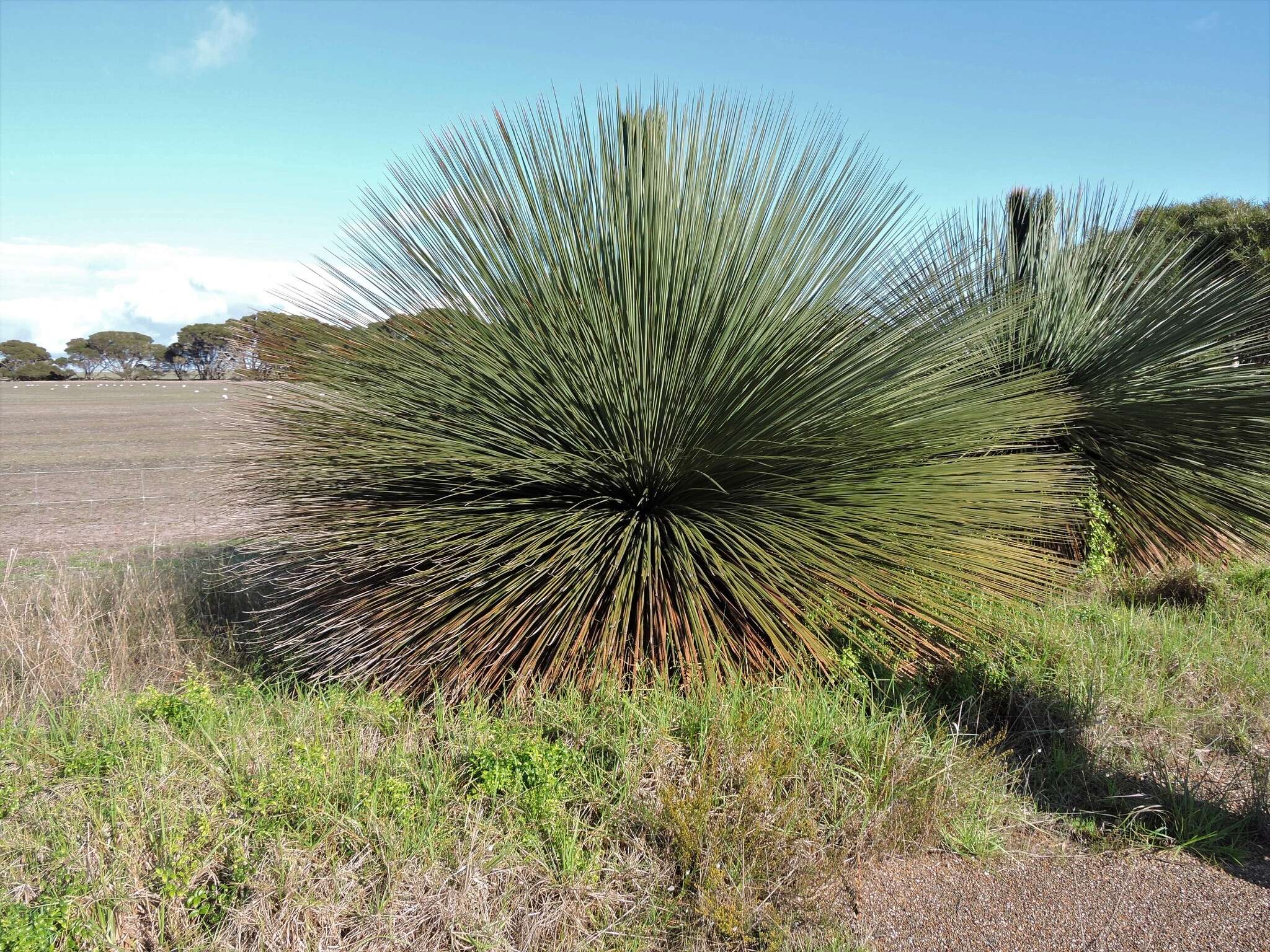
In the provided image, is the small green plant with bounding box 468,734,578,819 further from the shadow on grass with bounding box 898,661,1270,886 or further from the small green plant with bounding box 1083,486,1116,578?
the small green plant with bounding box 1083,486,1116,578

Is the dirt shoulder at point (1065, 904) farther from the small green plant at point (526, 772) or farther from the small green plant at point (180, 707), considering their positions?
the small green plant at point (180, 707)

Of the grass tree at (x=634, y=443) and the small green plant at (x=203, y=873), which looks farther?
the grass tree at (x=634, y=443)

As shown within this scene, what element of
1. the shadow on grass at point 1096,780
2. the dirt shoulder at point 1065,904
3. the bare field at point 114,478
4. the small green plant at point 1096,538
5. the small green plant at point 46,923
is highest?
the small green plant at point 1096,538

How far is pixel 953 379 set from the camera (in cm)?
448

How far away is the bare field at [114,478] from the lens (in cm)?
860

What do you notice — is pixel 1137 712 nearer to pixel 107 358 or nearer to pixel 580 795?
pixel 580 795

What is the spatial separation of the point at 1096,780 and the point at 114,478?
51.7 ft

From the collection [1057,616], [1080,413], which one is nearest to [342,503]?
[1057,616]

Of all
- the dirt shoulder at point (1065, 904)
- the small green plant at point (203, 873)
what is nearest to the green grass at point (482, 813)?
the small green plant at point (203, 873)

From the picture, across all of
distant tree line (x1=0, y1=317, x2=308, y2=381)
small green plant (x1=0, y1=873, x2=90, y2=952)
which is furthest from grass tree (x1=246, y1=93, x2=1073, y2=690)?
distant tree line (x1=0, y1=317, x2=308, y2=381)

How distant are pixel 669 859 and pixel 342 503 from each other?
2.32 m

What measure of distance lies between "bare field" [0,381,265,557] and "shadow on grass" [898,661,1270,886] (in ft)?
13.2

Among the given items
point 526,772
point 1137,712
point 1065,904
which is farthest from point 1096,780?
point 526,772

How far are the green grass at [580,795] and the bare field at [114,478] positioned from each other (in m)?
1.80
